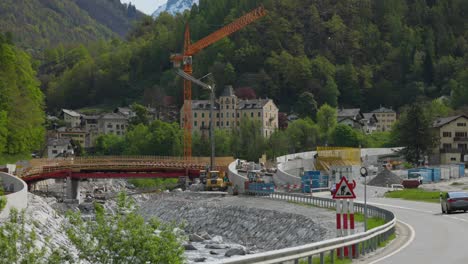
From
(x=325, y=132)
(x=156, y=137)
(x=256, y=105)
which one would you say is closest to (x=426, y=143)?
(x=325, y=132)

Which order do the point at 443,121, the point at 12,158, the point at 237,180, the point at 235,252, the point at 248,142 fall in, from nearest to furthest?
the point at 235,252, the point at 237,180, the point at 12,158, the point at 443,121, the point at 248,142

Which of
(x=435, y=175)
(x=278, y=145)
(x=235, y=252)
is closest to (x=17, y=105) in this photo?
(x=435, y=175)

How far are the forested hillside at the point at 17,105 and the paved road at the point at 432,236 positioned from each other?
47.2 metres

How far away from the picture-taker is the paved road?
26062mm

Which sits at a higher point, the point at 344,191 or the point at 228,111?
the point at 228,111

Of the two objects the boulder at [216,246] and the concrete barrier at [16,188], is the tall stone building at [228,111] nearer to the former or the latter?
the concrete barrier at [16,188]

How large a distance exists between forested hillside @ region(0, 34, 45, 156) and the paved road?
4722 centimetres

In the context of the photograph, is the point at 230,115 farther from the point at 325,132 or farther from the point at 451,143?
the point at 451,143

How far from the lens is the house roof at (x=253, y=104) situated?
193 metres

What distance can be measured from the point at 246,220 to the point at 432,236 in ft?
103

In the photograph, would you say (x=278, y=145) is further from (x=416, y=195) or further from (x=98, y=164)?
(x=416, y=195)

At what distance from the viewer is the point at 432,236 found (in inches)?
1340

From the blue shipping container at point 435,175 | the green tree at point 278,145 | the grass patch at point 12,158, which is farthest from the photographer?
the green tree at point 278,145

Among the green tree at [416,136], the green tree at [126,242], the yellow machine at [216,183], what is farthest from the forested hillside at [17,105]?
the green tree at [126,242]
